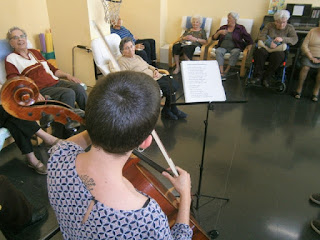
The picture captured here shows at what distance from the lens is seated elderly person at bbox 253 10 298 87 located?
13.0 feet

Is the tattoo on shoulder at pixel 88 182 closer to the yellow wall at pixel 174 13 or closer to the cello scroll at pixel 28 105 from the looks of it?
the cello scroll at pixel 28 105

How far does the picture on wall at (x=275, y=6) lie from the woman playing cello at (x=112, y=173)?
4.68m

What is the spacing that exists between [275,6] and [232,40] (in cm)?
95

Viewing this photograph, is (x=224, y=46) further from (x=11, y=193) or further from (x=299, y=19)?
(x=11, y=193)

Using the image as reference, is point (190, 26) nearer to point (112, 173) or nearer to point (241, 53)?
point (241, 53)

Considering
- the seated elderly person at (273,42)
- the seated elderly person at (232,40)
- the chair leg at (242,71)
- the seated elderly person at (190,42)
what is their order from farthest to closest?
1. the seated elderly person at (190,42)
2. the chair leg at (242,71)
3. the seated elderly person at (232,40)
4. the seated elderly person at (273,42)

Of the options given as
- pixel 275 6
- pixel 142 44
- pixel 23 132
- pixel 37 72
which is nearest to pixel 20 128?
pixel 23 132

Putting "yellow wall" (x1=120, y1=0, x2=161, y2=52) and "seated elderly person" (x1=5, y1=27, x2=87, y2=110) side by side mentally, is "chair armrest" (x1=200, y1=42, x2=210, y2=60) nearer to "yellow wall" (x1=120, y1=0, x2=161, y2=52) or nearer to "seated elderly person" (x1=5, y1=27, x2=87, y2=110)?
"yellow wall" (x1=120, y1=0, x2=161, y2=52)

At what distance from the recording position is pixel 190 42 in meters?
4.76

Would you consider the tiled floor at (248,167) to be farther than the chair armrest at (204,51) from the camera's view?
No

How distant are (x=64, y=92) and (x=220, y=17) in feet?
12.1

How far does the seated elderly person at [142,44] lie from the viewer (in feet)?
14.4

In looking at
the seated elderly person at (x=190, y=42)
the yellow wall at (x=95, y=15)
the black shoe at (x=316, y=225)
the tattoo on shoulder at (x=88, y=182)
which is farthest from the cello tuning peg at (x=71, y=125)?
the seated elderly person at (x=190, y=42)

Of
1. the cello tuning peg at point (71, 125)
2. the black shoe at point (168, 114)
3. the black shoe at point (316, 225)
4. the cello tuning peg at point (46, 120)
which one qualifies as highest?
the cello tuning peg at point (46, 120)
